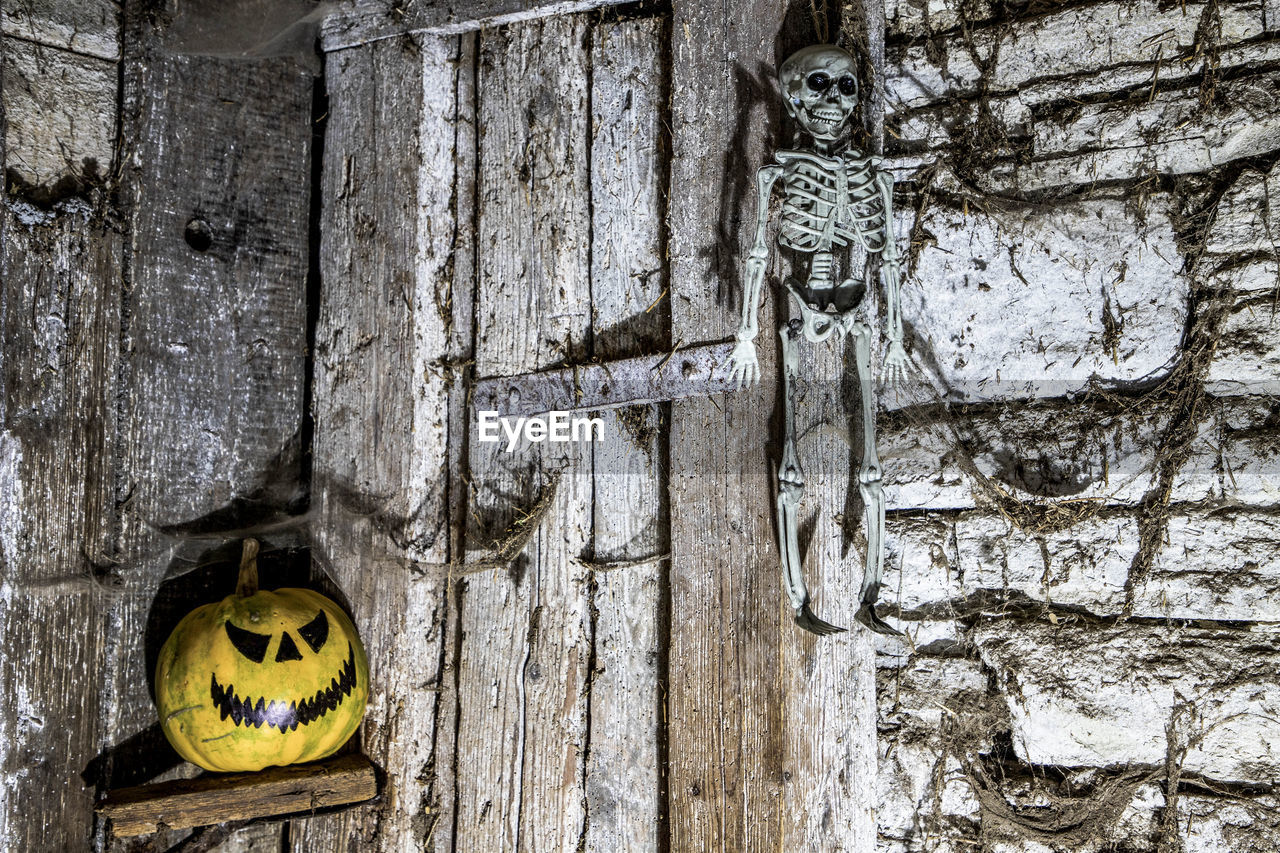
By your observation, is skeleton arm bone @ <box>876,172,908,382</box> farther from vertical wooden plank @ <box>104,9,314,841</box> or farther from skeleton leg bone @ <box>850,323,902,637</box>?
vertical wooden plank @ <box>104,9,314,841</box>

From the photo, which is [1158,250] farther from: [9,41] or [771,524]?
[9,41]

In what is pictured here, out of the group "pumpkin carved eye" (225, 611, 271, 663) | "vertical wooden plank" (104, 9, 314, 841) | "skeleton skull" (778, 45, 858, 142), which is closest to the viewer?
"skeleton skull" (778, 45, 858, 142)

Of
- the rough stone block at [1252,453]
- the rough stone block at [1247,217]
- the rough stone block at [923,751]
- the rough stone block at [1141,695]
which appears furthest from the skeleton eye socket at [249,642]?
the rough stone block at [1247,217]

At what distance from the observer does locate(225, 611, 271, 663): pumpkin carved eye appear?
2.06 m

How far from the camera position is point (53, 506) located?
7.18 feet

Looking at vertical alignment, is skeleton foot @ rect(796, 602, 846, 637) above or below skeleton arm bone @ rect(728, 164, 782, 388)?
below

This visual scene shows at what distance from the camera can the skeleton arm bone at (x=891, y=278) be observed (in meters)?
2.02

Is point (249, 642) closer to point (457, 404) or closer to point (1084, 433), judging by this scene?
point (457, 404)

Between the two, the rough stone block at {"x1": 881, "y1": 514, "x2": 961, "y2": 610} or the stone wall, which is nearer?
the stone wall

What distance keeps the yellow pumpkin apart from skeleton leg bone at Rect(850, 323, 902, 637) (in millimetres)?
1251

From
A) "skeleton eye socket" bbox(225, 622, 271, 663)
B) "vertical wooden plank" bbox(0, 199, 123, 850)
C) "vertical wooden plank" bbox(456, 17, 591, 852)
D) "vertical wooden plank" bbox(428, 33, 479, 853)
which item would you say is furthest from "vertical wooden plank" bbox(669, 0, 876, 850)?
"vertical wooden plank" bbox(0, 199, 123, 850)

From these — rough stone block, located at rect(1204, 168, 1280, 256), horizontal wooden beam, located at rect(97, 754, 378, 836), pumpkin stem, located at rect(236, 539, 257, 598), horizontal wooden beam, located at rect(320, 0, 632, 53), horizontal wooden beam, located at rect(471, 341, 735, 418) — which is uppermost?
horizontal wooden beam, located at rect(320, 0, 632, 53)

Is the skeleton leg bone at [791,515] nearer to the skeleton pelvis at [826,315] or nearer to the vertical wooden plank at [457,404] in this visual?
the skeleton pelvis at [826,315]

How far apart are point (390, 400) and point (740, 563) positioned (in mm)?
1040
